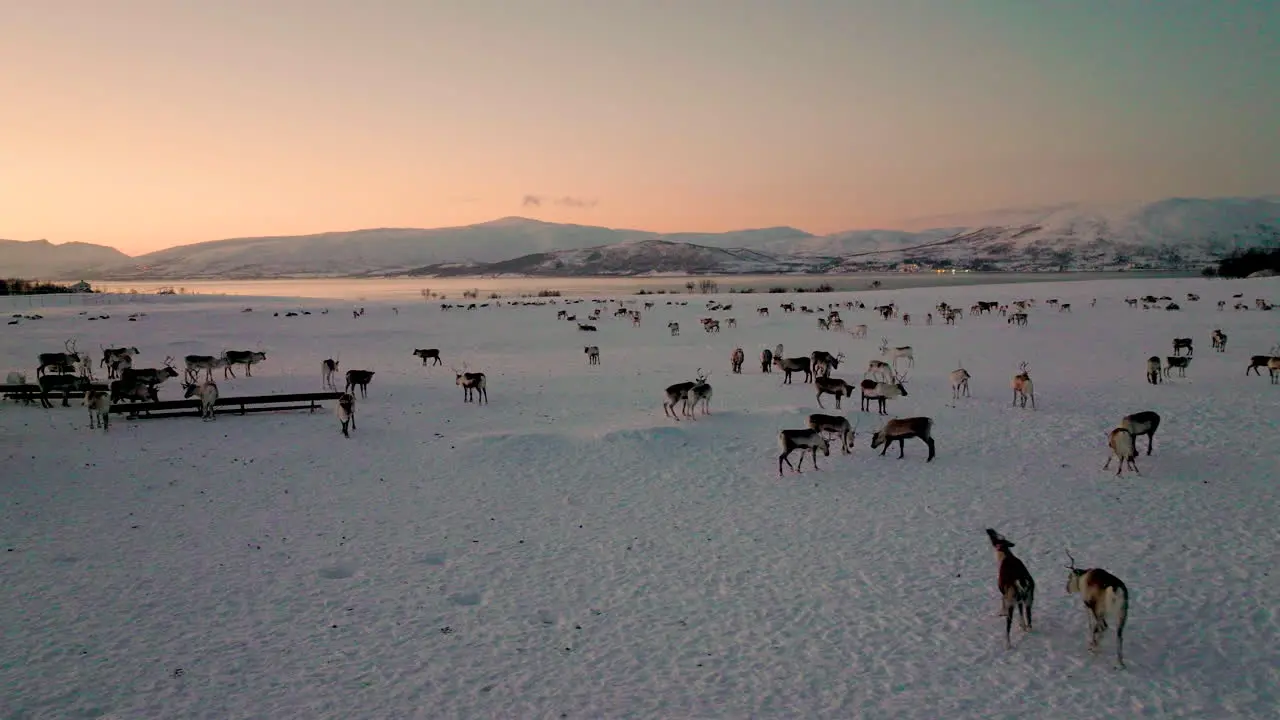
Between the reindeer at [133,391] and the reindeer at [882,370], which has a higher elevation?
the reindeer at [133,391]

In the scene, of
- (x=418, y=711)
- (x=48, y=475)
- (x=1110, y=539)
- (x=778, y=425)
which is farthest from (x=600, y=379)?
(x=418, y=711)

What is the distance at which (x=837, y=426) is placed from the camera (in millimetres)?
17422

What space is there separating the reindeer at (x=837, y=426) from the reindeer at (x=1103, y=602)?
8636 millimetres

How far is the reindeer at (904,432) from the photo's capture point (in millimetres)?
16641

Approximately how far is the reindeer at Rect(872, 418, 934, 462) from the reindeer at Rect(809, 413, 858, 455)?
1.88ft

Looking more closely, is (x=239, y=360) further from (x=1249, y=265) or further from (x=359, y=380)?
(x=1249, y=265)

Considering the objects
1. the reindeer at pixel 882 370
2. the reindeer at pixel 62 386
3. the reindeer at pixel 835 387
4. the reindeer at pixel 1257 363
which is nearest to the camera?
the reindeer at pixel 835 387

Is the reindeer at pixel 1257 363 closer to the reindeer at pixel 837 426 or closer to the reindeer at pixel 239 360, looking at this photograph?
the reindeer at pixel 837 426

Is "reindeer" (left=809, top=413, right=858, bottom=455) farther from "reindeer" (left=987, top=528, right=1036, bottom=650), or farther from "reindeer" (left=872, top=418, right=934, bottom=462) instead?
"reindeer" (left=987, top=528, right=1036, bottom=650)

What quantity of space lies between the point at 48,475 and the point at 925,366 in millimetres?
29887

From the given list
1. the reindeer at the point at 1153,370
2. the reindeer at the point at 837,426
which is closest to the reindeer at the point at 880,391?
the reindeer at the point at 837,426

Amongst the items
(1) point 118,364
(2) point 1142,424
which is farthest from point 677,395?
(1) point 118,364

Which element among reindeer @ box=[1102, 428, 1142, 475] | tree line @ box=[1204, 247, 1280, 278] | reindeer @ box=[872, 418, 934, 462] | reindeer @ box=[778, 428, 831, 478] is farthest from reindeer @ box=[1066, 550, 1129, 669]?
tree line @ box=[1204, 247, 1280, 278]

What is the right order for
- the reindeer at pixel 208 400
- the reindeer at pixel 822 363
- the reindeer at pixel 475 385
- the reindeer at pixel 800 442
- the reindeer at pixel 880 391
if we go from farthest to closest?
the reindeer at pixel 822 363 < the reindeer at pixel 475 385 < the reindeer at pixel 208 400 < the reindeer at pixel 880 391 < the reindeer at pixel 800 442
